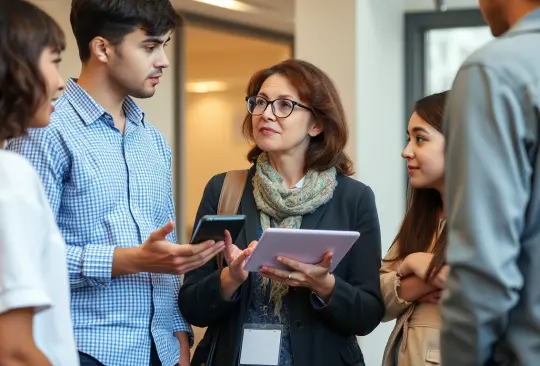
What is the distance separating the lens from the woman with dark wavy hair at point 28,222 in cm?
156

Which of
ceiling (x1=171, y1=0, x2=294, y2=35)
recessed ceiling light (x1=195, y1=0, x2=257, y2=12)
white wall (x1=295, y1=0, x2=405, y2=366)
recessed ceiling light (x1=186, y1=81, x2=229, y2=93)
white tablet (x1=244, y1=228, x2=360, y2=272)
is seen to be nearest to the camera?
white tablet (x1=244, y1=228, x2=360, y2=272)

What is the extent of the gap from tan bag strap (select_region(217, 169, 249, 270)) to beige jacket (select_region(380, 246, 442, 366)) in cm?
54

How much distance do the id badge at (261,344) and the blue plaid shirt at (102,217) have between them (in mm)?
229

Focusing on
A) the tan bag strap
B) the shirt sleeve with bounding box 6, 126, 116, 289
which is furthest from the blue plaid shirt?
the tan bag strap

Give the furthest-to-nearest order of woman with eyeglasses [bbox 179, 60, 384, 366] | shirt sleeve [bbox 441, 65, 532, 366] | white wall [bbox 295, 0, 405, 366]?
1. white wall [bbox 295, 0, 405, 366]
2. woman with eyeglasses [bbox 179, 60, 384, 366]
3. shirt sleeve [bbox 441, 65, 532, 366]

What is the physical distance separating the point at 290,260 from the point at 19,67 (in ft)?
3.97

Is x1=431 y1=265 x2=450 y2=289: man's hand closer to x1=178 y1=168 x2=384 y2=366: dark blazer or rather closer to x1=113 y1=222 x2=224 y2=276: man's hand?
x1=178 y1=168 x2=384 y2=366: dark blazer

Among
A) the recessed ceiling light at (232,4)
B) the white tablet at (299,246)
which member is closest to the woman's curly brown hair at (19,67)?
the white tablet at (299,246)

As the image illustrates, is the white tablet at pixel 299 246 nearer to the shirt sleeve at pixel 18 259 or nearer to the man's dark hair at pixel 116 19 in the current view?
the man's dark hair at pixel 116 19

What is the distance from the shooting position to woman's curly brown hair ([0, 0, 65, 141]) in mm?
1725

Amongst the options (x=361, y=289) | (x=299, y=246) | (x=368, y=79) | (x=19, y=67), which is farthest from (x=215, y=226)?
(x=368, y=79)

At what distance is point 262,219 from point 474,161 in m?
1.49

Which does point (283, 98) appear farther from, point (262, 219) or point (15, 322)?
point (15, 322)

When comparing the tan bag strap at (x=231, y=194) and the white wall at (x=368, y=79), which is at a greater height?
the white wall at (x=368, y=79)
